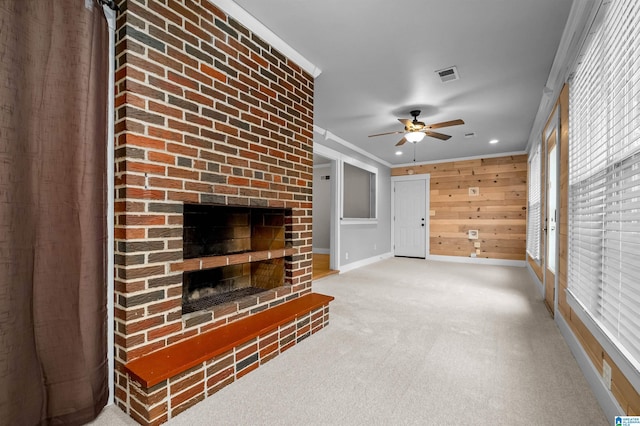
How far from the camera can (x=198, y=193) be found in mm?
1759

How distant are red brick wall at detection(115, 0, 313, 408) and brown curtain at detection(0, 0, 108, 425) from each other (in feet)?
0.36

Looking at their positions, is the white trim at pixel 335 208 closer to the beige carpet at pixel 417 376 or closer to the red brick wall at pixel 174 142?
the beige carpet at pixel 417 376

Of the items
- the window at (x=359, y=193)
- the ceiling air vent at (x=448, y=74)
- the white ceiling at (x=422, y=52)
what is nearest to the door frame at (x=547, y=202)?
the white ceiling at (x=422, y=52)

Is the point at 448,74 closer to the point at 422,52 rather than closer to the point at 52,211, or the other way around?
the point at 422,52

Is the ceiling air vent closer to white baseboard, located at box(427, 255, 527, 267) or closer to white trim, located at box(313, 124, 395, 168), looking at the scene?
white trim, located at box(313, 124, 395, 168)

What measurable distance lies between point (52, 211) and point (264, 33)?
Answer: 177 cm

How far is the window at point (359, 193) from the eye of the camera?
6.64 m

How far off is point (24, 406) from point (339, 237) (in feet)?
14.5

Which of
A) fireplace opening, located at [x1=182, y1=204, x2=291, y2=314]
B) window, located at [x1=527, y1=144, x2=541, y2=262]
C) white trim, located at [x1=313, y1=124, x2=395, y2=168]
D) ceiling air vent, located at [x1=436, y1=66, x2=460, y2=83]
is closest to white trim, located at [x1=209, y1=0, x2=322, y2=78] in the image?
ceiling air vent, located at [x1=436, y1=66, x2=460, y2=83]

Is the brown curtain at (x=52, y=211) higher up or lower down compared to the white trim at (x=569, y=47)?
lower down

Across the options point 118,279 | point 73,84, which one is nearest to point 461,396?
point 118,279

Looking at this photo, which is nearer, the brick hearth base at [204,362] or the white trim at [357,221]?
the brick hearth base at [204,362]

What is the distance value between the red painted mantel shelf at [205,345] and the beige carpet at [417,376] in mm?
244

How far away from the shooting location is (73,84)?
1303 millimetres
